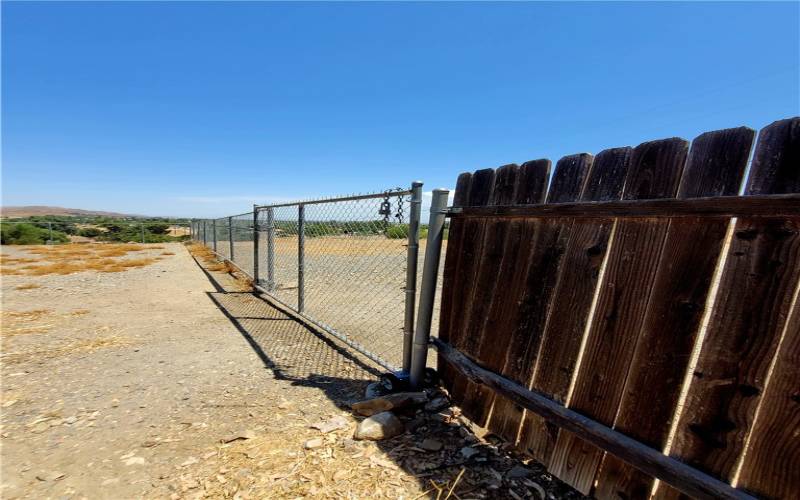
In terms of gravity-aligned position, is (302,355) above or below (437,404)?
below

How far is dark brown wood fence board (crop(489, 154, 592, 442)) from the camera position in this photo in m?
1.80

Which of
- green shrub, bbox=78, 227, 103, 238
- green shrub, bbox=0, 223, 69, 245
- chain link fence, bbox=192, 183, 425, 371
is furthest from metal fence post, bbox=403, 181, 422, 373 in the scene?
green shrub, bbox=78, 227, 103, 238

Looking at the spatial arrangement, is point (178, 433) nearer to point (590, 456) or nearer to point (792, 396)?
point (590, 456)

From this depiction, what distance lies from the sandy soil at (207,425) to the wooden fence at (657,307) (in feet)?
1.76

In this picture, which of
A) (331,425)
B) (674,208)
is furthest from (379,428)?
(674,208)

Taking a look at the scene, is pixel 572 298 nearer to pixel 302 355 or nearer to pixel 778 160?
pixel 778 160

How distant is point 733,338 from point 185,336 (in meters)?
5.17

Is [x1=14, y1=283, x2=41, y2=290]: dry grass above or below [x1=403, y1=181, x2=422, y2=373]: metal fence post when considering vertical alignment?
below

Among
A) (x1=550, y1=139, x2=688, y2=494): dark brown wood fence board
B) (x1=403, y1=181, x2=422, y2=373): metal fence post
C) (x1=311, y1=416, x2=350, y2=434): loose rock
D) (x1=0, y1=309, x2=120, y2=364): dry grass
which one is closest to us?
(x1=550, y1=139, x2=688, y2=494): dark brown wood fence board

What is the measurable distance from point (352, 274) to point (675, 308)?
892cm

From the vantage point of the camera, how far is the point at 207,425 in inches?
100

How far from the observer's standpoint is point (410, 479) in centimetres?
198

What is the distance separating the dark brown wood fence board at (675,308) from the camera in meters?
1.28

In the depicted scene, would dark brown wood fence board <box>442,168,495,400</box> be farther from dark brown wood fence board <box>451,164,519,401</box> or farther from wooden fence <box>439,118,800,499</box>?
wooden fence <box>439,118,800,499</box>
